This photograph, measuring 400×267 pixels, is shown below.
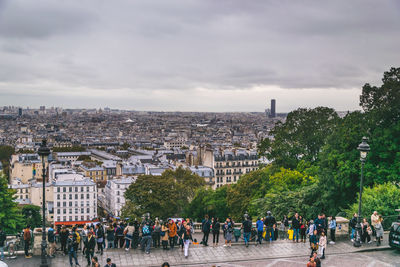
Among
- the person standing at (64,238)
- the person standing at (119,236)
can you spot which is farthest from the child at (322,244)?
the person standing at (64,238)

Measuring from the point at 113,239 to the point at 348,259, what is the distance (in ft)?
32.3

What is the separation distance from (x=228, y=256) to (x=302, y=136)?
26.0m

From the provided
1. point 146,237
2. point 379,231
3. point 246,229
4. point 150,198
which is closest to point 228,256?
point 246,229

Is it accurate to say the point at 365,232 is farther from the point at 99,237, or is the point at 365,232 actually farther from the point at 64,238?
the point at 64,238

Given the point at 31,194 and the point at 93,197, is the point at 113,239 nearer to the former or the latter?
the point at 93,197

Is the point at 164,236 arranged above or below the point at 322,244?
below

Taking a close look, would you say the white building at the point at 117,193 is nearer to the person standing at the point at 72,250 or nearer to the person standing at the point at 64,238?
the person standing at the point at 64,238

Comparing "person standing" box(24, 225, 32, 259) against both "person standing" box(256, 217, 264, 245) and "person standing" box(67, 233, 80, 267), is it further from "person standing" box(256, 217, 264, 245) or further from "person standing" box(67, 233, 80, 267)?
"person standing" box(256, 217, 264, 245)

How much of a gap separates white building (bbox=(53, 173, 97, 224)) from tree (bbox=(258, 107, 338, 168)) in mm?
51466

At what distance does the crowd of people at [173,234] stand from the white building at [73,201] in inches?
2668

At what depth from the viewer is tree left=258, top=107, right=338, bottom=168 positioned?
139 feet

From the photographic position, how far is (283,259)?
18.5 meters

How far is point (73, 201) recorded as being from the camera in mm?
85938

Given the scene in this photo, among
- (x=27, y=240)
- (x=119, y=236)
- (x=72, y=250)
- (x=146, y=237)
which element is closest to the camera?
(x=72, y=250)
